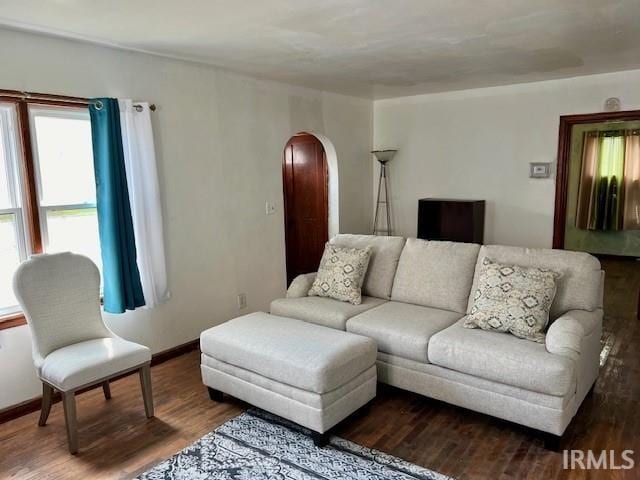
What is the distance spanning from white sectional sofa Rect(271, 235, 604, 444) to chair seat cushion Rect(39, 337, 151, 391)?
117 cm

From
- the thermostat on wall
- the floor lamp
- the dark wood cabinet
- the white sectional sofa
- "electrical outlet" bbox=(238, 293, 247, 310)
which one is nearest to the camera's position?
the white sectional sofa

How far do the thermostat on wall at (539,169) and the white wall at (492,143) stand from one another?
0.15 feet

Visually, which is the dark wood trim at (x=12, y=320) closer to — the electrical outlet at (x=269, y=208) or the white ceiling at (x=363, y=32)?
the white ceiling at (x=363, y=32)

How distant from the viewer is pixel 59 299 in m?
2.77

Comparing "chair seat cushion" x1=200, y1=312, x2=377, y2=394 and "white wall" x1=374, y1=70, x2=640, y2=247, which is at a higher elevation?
"white wall" x1=374, y1=70, x2=640, y2=247

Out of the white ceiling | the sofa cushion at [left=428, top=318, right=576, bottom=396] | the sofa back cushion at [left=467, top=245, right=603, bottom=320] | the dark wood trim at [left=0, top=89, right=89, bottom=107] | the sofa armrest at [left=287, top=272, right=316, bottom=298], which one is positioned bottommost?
the sofa cushion at [left=428, top=318, right=576, bottom=396]

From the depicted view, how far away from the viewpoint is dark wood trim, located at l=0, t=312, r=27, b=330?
2.80m

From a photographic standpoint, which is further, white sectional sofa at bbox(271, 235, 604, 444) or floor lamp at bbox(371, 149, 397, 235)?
floor lamp at bbox(371, 149, 397, 235)

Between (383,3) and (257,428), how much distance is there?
242cm

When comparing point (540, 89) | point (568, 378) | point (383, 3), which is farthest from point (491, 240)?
point (383, 3)

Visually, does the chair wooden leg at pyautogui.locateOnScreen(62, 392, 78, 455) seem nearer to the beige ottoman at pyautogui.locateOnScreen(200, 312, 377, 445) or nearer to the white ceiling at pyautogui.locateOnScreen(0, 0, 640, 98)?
the beige ottoman at pyautogui.locateOnScreen(200, 312, 377, 445)

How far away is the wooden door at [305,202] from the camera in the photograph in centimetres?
548

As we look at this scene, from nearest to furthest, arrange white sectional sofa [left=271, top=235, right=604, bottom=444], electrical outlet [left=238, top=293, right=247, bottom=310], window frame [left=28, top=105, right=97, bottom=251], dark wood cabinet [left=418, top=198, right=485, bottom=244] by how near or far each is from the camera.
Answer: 1. white sectional sofa [left=271, top=235, right=604, bottom=444]
2. window frame [left=28, top=105, right=97, bottom=251]
3. electrical outlet [left=238, top=293, right=247, bottom=310]
4. dark wood cabinet [left=418, top=198, right=485, bottom=244]

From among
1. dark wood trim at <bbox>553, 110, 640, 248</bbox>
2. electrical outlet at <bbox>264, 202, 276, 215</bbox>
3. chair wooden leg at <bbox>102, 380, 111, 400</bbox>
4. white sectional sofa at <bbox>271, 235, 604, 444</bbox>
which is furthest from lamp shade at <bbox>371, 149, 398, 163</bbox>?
chair wooden leg at <bbox>102, 380, 111, 400</bbox>
